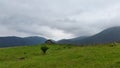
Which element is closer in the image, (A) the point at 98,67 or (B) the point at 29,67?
(A) the point at 98,67

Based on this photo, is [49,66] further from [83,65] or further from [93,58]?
[93,58]

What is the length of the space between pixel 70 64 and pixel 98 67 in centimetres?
547

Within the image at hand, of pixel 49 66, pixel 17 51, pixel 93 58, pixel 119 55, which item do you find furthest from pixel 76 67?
pixel 17 51

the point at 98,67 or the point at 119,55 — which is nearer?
the point at 98,67

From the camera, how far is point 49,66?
140 ft

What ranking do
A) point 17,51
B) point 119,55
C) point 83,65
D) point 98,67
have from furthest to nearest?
point 17,51
point 119,55
point 83,65
point 98,67

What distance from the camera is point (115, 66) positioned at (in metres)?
38.0

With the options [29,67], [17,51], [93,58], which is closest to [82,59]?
[93,58]

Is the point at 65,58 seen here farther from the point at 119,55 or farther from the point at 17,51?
the point at 17,51

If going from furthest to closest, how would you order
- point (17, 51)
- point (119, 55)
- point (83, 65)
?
point (17, 51), point (119, 55), point (83, 65)

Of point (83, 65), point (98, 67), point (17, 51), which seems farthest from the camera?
point (17, 51)

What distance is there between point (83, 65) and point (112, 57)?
766 cm

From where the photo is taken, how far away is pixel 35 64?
46500mm

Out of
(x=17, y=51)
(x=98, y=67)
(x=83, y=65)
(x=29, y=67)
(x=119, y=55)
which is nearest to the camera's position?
(x=98, y=67)
